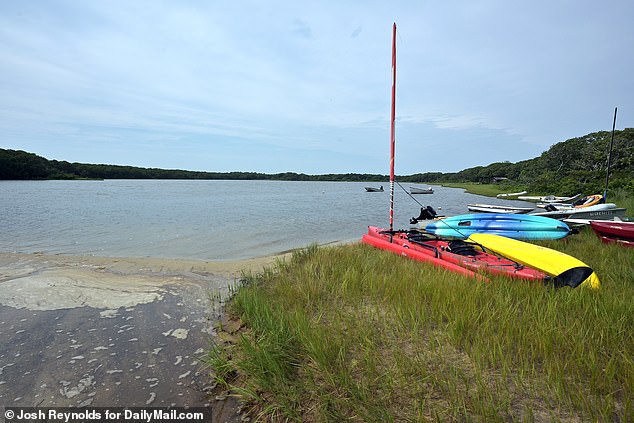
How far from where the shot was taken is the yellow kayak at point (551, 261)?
438 centimetres

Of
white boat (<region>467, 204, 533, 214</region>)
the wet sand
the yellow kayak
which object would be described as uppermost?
the yellow kayak

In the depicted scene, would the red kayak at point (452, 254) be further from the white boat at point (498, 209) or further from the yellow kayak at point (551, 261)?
the white boat at point (498, 209)

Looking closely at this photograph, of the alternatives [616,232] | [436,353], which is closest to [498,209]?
[616,232]

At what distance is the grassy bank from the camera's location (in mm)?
2150

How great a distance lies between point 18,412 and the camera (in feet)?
8.45

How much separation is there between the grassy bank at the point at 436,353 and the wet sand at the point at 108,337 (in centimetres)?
50

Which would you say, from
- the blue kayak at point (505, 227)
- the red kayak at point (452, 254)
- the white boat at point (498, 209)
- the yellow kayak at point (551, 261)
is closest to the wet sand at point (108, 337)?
the red kayak at point (452, 254)

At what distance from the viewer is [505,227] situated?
28.9 feet

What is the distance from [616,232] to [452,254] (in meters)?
4.80

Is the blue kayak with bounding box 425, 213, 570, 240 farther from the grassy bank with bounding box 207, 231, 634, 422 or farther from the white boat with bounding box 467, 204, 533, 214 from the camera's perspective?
the white boat with bounding box 467, 204, 533, 214

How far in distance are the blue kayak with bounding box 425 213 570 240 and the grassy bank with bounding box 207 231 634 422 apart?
4.48 metres

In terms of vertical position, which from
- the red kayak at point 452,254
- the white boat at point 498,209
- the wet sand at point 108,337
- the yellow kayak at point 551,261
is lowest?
the wet sand at point 108,337

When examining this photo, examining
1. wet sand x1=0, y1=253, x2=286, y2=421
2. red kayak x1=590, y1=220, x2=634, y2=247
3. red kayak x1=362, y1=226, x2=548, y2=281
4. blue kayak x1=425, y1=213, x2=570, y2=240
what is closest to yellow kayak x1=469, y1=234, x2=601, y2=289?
red kayak x1=362, y1=226, x2=548, y2=281

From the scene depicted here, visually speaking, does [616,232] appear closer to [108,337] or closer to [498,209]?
[108,337]
